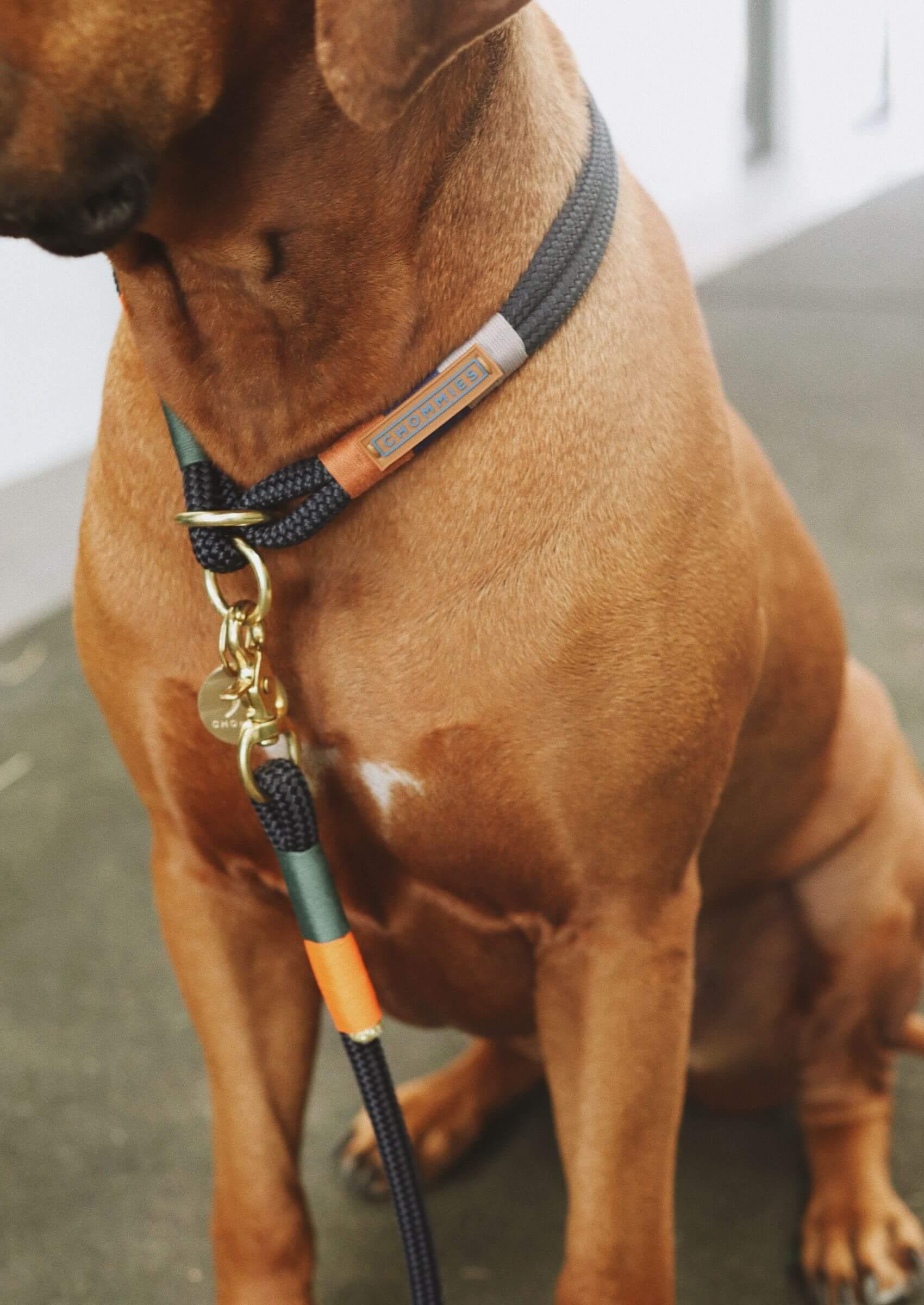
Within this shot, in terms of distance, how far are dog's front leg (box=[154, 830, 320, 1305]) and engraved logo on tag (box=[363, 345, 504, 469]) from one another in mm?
389

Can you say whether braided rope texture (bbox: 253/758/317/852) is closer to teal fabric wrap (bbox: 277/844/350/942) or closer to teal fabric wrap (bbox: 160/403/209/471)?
teal fabric wrap (bbox: 277/844/350/942)

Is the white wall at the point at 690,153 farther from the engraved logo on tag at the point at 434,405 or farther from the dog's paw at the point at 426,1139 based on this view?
the engraved logo on tag at the point at 434,405

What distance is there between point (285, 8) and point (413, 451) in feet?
0.84

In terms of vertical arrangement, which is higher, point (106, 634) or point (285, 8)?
point (285, 8)

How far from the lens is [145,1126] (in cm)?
157

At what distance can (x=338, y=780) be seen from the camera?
969 mm

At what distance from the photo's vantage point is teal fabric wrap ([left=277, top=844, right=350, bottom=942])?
3.09 feet

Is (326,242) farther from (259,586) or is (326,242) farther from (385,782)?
(385,782)

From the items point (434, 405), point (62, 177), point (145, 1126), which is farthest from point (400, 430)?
point (145, 1126)

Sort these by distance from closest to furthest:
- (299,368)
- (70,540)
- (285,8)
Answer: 1. (285,8)
2. (299,368)
3. (70,540)

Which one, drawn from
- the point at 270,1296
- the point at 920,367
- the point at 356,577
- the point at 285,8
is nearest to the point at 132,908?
the point at 270,1296

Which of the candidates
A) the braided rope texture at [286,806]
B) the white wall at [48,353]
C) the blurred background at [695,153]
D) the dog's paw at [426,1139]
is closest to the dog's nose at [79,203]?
the braided rope texture at [286,806]

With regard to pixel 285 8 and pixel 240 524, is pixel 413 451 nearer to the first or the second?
pixel 240 524

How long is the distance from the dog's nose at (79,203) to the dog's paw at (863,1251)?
1101 millimetres
